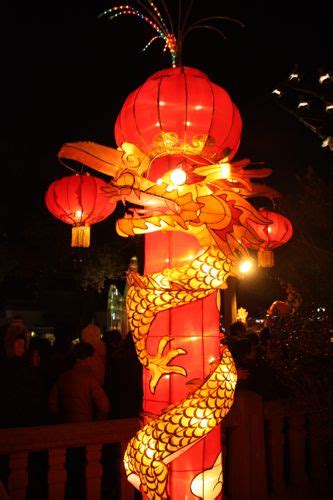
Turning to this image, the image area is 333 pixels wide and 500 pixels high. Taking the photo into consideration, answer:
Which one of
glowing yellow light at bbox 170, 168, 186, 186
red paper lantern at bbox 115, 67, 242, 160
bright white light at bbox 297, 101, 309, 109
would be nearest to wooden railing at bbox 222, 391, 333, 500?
glowing yellow light at bbox 170, 168, 186, 186

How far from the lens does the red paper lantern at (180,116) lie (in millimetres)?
3133

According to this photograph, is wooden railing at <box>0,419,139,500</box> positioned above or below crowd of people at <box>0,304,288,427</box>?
below

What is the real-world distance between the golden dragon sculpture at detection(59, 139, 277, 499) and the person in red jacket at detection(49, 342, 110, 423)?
4.50 feet

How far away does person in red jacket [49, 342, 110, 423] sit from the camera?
4211 millimetres

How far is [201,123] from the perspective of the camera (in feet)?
10.4

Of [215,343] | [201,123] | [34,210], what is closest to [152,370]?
[215,343]

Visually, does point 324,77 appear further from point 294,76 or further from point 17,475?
point 17,475

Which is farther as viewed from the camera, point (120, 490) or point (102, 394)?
point (102, 394)

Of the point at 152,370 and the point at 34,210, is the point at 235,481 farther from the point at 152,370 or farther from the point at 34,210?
the point at 34,210

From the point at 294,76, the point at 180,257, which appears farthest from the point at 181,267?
the point at 294,76

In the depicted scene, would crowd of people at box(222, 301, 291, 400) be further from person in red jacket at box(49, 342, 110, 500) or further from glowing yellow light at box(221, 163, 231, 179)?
glowing yellow light at box(221, 163, 231, 179)

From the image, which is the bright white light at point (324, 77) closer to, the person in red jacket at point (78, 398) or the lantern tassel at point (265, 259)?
the lantern tassel at point (265, 259)

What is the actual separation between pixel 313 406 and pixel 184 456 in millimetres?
2001

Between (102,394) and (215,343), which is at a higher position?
(215,343)
